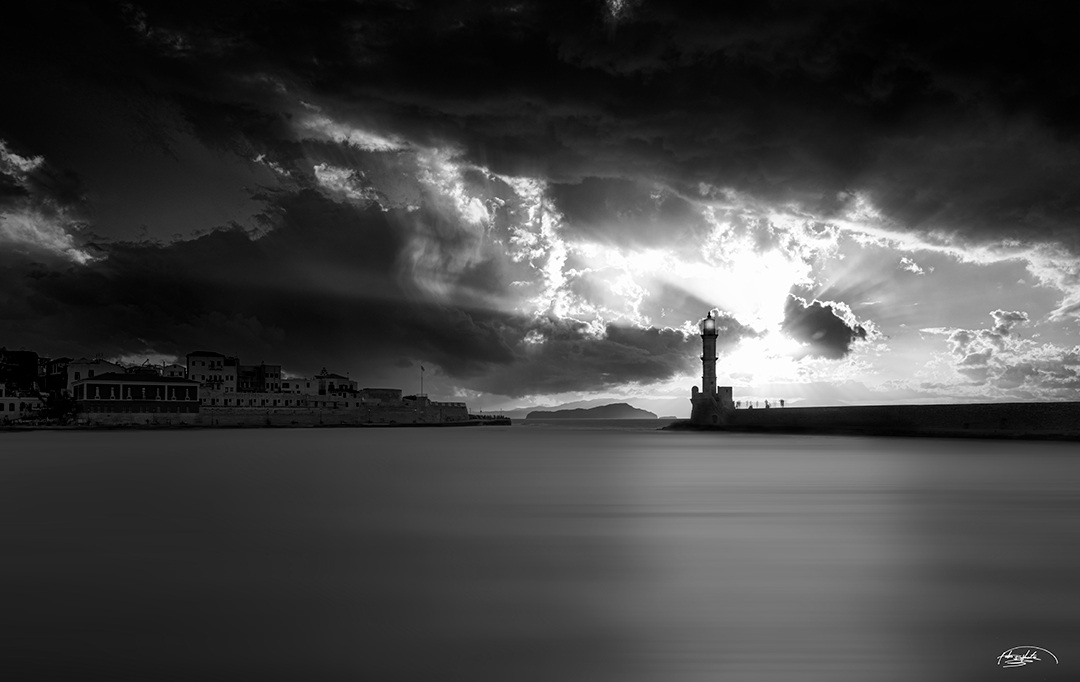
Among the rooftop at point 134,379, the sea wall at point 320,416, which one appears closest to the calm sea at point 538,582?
the rooftop at point 134,379

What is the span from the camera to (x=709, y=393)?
64688 mm

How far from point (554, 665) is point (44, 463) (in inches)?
1129

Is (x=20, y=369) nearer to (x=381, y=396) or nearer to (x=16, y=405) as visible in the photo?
(x=16, y=405)

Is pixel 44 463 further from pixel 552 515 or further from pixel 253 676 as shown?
pixel 253 676

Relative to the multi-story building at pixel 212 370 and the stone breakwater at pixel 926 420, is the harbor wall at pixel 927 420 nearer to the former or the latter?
the stone breakwater at pixel 926 420

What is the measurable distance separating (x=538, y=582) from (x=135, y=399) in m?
78.7

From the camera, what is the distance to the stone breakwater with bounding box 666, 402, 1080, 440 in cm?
3522

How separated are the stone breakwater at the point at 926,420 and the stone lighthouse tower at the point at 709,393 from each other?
83 cm

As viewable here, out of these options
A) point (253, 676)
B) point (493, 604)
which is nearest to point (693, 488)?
point (493, 604)

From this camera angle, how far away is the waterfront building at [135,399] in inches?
2913

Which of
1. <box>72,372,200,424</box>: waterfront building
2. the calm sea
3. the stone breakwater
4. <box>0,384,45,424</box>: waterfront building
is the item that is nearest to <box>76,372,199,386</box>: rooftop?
<box>72,372,200,424</box>: waterfront building

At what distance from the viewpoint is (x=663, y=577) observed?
9367 mm
